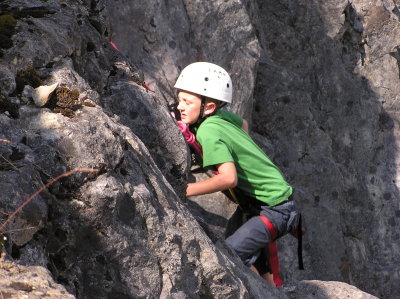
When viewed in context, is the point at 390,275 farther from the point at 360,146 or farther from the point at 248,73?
the point at 248,73

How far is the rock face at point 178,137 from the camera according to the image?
4.64 meters

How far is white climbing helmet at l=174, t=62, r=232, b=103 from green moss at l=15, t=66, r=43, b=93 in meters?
3.42

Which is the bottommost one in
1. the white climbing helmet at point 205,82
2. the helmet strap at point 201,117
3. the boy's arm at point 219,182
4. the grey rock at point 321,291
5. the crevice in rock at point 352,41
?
the grey rock at point 321,291

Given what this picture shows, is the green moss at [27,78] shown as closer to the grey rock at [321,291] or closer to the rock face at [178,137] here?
the rock face at [178,137]

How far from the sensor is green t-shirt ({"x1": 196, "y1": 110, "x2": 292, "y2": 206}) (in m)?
7.69

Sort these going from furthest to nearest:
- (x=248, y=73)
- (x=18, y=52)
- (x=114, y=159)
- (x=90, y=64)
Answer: (x=248, y=73)
(x=90, y=64)
(x=18, y=52)
(x=114, y=159)

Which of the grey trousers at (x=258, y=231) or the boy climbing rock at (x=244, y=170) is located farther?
the grey trousers at (x=258, y=231)

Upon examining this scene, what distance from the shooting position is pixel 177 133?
7.02m

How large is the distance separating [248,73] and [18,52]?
19.1 ft

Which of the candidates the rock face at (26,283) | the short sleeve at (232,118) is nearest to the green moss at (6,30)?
the rock face at (26,283)

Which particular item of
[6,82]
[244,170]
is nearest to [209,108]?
[244,170]

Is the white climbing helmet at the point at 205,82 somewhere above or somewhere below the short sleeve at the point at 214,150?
above

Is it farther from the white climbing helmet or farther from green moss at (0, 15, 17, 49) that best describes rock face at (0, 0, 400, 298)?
the white climbing helmet

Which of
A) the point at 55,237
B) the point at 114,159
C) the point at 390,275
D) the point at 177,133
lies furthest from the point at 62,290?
the point at 390,275
